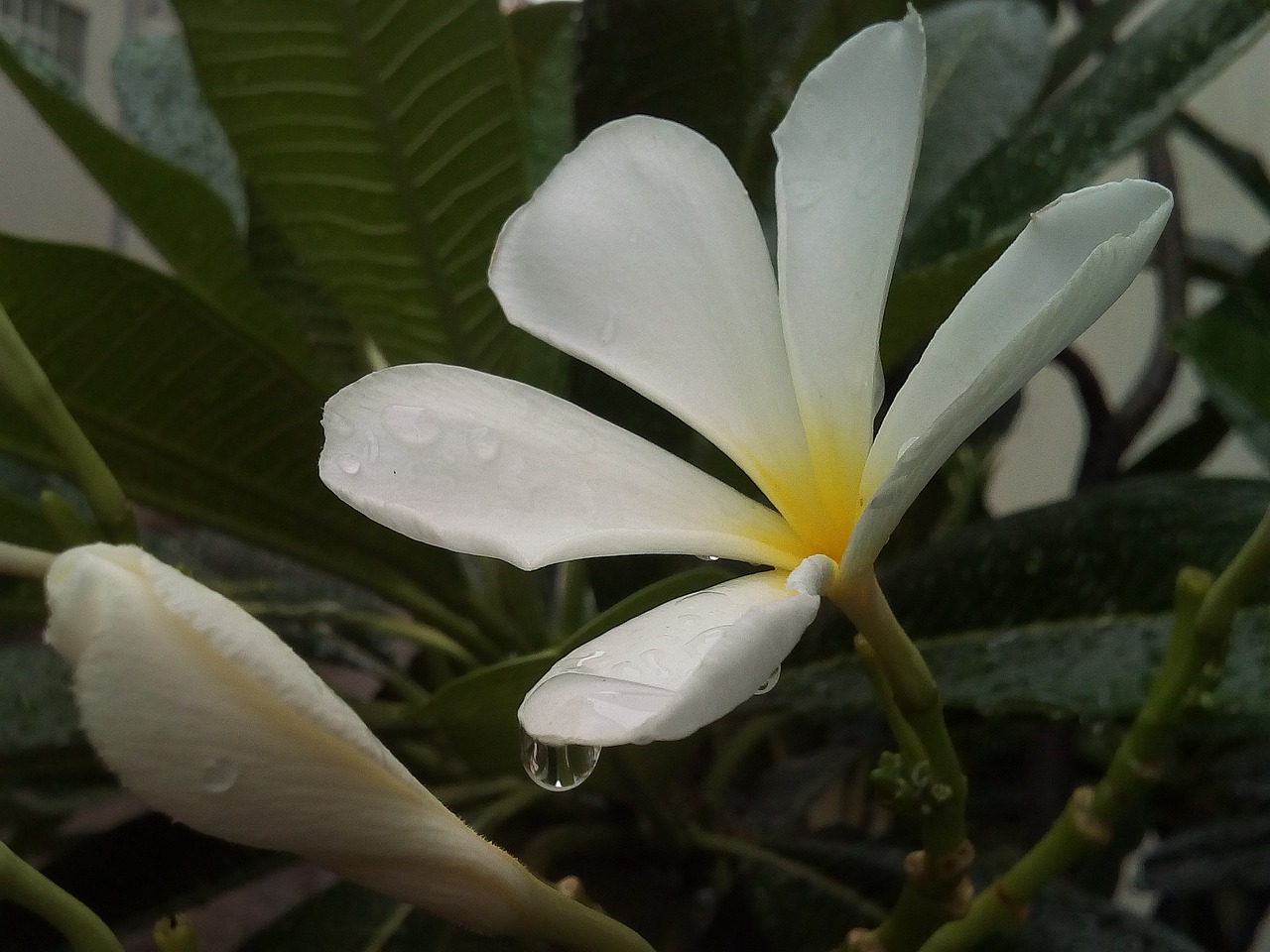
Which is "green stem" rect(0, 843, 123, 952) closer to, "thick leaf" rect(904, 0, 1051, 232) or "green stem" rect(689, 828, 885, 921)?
"green stem" rect(689, 828, 885, 921)

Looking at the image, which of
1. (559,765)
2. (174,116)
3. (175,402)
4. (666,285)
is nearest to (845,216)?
(666,285)

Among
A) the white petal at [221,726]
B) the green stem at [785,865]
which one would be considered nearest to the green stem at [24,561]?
the white petal at [221,726]

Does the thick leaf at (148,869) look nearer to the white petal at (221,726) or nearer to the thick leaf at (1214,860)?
the white petal at (221,726)

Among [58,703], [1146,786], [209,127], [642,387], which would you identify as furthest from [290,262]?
[1146,786]

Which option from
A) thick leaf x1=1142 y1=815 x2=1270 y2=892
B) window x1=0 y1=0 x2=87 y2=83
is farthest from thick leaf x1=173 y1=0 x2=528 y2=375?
window x1=0 y1=0 x2=87 y2=83

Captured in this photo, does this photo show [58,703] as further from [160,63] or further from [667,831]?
[160,63]

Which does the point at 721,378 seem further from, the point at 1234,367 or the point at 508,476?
the point at 1234,367
